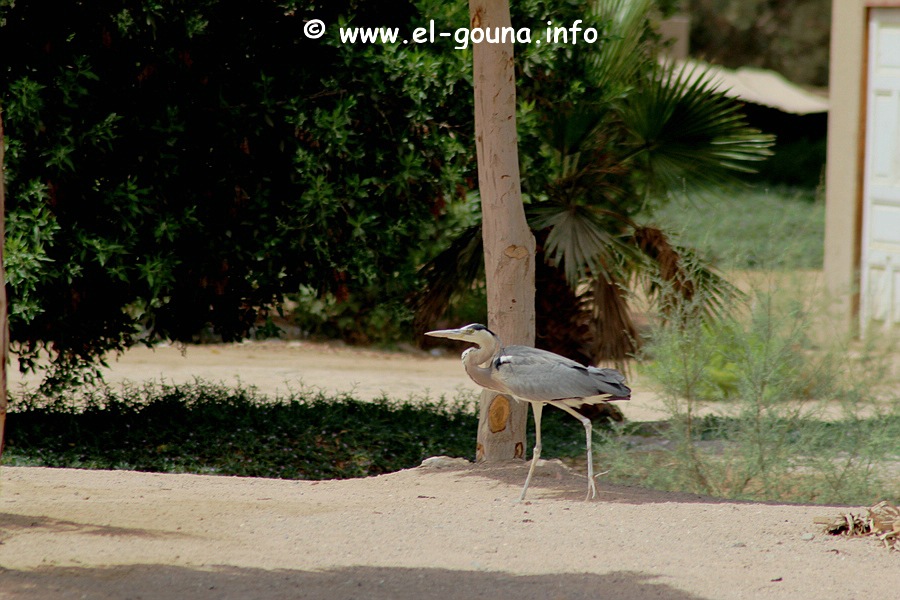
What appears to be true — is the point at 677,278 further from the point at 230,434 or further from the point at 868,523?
the point at 230,434

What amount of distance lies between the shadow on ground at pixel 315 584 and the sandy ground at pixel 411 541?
1cm

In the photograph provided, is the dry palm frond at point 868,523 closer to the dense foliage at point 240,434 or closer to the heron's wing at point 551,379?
the heron's wing at point 551,379

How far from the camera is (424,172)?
7.91 m

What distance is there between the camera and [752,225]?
760 inches

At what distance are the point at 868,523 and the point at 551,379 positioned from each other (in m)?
1.60

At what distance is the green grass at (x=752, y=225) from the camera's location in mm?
7051

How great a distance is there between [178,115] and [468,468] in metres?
3.25

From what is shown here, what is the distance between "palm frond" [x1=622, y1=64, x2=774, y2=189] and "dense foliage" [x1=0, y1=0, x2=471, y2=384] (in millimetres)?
1414

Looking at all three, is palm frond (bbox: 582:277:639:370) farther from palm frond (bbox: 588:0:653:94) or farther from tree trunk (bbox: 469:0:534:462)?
tree trunk (bbox: 469:0:534:462)

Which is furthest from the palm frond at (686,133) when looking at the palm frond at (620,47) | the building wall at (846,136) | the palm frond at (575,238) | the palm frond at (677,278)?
the building wall at (846,136)

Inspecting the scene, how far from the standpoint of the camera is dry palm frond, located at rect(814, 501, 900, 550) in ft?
16.0

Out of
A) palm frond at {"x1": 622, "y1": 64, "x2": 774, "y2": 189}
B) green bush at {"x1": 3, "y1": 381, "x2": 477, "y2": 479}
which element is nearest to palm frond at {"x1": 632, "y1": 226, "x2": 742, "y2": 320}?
palm frond at {"x1": 622, "y1": 64, "x2": 774, "y2": 189}

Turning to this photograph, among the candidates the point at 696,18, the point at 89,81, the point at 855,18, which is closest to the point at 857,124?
the point at 855,18

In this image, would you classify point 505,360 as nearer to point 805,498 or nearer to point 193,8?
point 805,498
